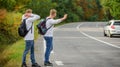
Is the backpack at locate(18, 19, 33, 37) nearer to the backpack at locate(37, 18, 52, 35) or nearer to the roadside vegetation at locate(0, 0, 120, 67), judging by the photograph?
the backpack at locate(37, 18, 52, 35)

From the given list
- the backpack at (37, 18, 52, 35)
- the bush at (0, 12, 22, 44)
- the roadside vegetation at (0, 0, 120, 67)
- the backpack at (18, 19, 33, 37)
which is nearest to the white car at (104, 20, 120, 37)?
the roadside vegetation at (0, 0, 120, 67)

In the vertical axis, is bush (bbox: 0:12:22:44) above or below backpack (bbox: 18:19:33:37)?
below

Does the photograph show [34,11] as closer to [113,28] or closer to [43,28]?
[113,28]

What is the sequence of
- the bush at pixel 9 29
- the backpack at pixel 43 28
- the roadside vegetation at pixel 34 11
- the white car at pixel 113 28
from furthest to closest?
the white car at pixel 113 28, the bush at pixel 9 29, the roadside vegetation at pixel 34 11, the backpack at pixel 43 28

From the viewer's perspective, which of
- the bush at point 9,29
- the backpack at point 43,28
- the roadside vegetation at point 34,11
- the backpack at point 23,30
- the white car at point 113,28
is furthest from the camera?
the white car at point 113,28

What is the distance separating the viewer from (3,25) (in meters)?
32.2

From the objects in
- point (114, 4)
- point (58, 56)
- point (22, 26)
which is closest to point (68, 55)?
point (58, 56)

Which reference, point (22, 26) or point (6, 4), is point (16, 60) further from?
point (6, 4)

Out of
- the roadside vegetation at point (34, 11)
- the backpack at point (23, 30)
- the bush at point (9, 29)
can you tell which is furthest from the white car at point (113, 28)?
the backpack at point (23, 30)

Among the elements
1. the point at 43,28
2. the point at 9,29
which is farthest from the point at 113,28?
the point at 43,28

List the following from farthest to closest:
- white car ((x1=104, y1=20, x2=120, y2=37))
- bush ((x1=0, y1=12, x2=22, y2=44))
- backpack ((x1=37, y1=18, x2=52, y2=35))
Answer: white car ((x1=104, y1=20, x2=120, y2=37)), bush ((x1=0, y1=12, x2=22, y2=44)), backpack ((x1=37, y1=18, x2=52, y2=35))

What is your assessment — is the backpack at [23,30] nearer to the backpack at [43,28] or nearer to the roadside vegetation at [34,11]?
the backpack at [43,28]

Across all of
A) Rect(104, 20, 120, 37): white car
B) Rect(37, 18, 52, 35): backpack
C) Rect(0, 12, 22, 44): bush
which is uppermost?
Rect(37, 18, 52, 35): backpack

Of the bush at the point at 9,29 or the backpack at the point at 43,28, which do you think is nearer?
the backpack at the point at 43,28
